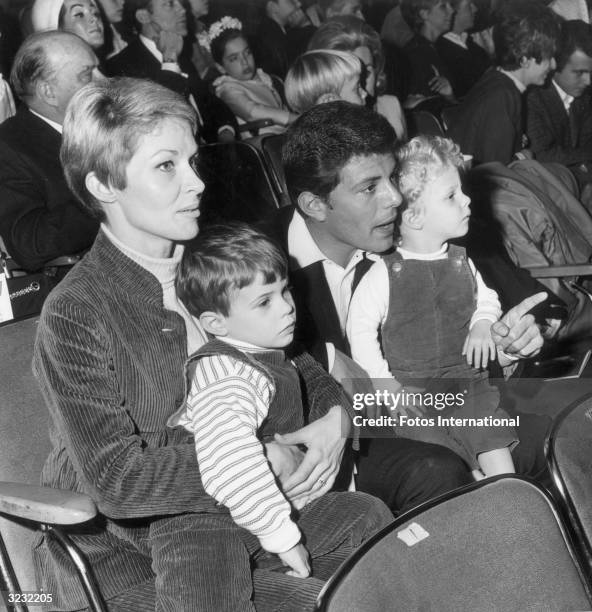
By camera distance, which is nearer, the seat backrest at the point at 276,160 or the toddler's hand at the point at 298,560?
the toddler's hand at the point at 298,560

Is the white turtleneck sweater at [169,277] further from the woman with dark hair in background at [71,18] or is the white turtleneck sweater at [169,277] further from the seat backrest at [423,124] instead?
the seat backrest at [423,124]

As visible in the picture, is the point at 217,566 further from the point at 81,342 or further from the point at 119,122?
the point at 119,122

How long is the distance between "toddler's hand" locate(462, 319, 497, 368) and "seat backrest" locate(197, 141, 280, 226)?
109 cm

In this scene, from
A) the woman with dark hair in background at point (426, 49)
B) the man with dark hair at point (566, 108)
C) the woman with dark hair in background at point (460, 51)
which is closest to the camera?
the man with dark hair at point (566, 108)

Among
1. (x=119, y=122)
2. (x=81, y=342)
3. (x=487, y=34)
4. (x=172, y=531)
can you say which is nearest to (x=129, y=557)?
(x=172, y=531)

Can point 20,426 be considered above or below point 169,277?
below

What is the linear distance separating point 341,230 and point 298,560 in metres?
0.71

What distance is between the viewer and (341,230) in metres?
1.71

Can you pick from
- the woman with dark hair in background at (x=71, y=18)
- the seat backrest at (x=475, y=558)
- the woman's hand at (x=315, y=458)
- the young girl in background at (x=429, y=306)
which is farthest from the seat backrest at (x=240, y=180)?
the seat backrest at (x=475, y=558)

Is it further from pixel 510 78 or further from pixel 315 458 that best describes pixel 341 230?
pixel 510 78

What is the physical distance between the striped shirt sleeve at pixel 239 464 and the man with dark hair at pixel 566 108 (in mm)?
2327

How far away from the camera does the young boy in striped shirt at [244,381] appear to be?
118 centimetres

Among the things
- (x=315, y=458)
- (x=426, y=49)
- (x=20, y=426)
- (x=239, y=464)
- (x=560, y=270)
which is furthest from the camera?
(x=426, y=49)

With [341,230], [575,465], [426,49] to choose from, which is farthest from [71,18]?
[575,465]
